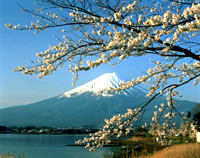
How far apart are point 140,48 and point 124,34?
3.56 feet

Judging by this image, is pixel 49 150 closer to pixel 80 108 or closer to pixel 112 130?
pixel 112 130

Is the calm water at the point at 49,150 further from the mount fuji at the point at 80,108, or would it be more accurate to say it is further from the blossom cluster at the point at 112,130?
the mount fuji at the point at 80,108

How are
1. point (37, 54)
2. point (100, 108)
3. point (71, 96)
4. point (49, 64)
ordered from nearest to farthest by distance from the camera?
point (49, 64), point (37, 54), point (100, 108), point (71, 96)

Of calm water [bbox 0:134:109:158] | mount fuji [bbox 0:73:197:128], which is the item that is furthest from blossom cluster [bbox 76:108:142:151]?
mount fuji [bbox 0:73:197:128]

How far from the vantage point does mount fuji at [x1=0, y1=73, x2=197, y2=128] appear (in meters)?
153

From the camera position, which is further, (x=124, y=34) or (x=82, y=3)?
(x=82, y=3)

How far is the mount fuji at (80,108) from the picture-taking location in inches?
6014

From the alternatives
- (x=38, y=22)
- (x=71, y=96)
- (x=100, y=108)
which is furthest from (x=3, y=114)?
(x=38, y=22)

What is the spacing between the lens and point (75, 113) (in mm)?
165500

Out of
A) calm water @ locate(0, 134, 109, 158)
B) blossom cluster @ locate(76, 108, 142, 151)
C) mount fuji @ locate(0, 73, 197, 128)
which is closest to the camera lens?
blossom cluster @ locate(76, 108, 142, 151)

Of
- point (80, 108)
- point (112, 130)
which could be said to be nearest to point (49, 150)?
point (112, 130)

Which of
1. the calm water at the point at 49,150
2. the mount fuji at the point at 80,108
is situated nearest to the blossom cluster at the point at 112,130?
the calm water at the point at 49,150

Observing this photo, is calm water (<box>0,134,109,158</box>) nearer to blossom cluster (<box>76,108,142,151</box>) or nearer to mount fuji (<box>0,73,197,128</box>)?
→ blossom cluster (<box>76,108,142,151</box>)

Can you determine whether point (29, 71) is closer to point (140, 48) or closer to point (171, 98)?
point (140, 48)
